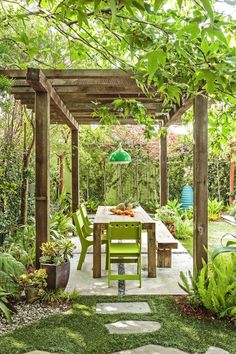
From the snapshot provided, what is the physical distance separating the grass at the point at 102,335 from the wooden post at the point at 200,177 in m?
0.79

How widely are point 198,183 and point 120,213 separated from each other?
8.47ft

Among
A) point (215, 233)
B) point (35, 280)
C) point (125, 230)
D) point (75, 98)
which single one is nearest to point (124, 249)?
point (125, 230)

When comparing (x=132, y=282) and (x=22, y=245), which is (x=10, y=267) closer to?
(x=22, y=245)

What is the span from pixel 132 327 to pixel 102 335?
1.05 feet

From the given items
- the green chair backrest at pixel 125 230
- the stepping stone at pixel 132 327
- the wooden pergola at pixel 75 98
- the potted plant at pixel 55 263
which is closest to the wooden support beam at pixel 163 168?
the wooden pergola at pixel 75 98

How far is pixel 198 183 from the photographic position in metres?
4.19

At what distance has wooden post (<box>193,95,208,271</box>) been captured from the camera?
13.6ft

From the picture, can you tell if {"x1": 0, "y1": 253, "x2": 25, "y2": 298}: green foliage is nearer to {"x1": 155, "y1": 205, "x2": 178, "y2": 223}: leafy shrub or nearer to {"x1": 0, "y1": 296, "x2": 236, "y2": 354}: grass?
{"x1": 0, "y1": 296, "x2": 236, "y2": 354}: grass

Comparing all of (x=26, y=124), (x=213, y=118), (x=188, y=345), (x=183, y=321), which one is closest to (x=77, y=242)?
(x=26, y=124)

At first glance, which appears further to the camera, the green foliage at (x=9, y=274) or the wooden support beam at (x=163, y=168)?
the wooden support beam at (x=163, y=168)

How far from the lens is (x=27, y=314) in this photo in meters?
3.79

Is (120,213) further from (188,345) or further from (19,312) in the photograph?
(188,345)

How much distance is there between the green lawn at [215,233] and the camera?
7459 mm

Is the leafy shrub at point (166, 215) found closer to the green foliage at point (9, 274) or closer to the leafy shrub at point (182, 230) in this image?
the leafy shrub at point (182, 230)
